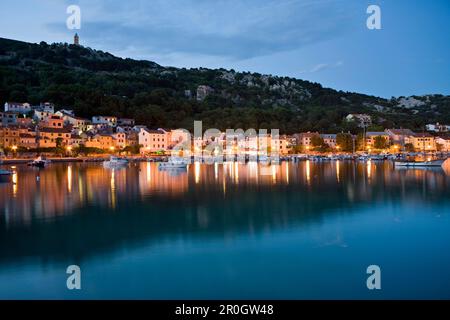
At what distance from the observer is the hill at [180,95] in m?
A: 67.5

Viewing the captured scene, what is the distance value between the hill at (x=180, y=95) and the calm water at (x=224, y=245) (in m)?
51.4

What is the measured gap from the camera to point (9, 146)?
47.3 m

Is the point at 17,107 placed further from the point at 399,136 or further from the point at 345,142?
the point at 399,136

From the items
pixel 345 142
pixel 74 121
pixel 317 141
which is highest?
pixel 74 121

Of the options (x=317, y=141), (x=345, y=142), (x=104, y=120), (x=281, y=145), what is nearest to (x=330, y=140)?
(x=345, y=142)

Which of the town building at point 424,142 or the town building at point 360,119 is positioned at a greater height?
the town building at point 360,119

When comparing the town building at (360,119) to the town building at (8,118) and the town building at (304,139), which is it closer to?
the town building at (304,139)

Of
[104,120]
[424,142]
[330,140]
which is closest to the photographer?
[104,120]

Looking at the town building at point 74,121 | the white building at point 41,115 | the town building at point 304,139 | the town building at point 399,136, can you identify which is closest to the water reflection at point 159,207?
the white building at point 41,115

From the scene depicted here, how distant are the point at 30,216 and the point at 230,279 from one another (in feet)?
27.0

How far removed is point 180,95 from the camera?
9281 cm

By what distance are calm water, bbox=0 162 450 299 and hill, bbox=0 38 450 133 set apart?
5141cm

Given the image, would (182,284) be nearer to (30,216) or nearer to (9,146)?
(30,216)

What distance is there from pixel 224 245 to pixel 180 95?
3363 inches
